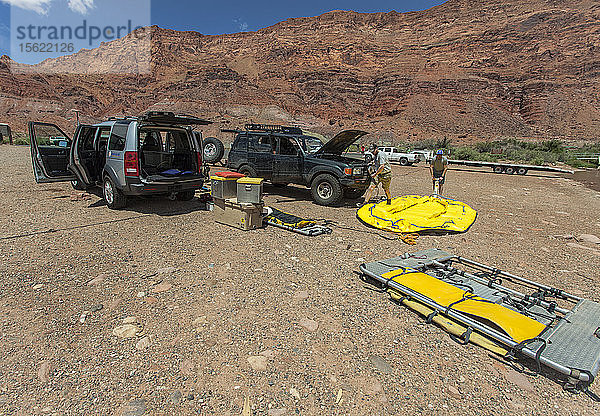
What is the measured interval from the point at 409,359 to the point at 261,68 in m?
103

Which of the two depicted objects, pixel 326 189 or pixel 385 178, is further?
pixel 385 178

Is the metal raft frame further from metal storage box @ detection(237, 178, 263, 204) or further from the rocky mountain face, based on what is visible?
the rocky mountain face

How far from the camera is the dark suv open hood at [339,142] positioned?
29.1 feet

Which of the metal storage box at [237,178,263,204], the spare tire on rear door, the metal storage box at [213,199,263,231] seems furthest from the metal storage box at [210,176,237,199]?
the spare tire on rear door

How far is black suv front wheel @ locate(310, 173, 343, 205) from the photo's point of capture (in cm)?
847

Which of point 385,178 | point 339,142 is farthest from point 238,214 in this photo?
point 385,178

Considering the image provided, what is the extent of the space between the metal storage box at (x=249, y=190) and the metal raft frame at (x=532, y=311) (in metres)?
2.58

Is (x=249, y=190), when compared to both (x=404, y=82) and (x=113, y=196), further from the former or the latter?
(x=404, y=82)

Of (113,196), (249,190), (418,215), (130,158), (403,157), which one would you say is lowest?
(418,215)

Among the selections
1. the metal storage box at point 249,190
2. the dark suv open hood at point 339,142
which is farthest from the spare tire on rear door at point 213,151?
the metal storage box at point 249,190

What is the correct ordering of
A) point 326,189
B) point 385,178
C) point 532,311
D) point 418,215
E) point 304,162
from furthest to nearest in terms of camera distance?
point 304,162 < point 385,178 < point 326,189 < point 418,215 < point 532,311

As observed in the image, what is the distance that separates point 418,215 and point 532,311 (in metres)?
3.91

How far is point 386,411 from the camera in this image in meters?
2.34

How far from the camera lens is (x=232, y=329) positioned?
3.17 metres
